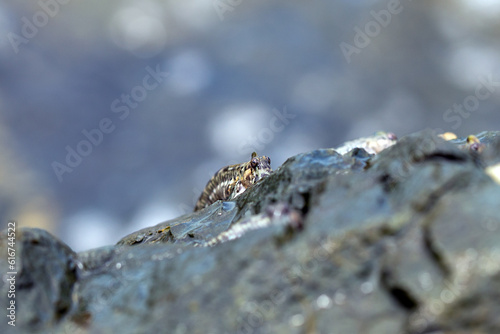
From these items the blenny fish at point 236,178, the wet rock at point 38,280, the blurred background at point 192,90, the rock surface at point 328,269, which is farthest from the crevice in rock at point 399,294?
the blurred background at point 192,90

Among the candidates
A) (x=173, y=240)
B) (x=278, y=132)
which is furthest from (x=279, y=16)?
(x=173, y=240)

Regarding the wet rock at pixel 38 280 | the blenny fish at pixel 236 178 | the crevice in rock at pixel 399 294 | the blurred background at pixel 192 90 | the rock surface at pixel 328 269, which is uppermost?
the blurred background at pixel 192 90

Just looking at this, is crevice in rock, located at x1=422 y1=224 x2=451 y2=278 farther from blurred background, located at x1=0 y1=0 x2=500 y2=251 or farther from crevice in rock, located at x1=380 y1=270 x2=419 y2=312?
blurred background, located at x1=0 y1=0 x2=500 y2=251

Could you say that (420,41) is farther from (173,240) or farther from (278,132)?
(173,240)

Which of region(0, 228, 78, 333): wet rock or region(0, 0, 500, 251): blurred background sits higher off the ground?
region(0, 0, 500, 251): blurred background

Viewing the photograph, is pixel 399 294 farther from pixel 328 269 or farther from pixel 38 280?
pixel 38 280

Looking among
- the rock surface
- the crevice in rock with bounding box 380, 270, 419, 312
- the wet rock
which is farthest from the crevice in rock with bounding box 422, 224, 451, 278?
the wet rock

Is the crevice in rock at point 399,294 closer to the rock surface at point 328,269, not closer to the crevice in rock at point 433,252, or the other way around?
the rock surface at point 328,269

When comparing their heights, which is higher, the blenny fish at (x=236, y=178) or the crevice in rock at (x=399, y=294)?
the blenny fish at (x=236, y=178)
